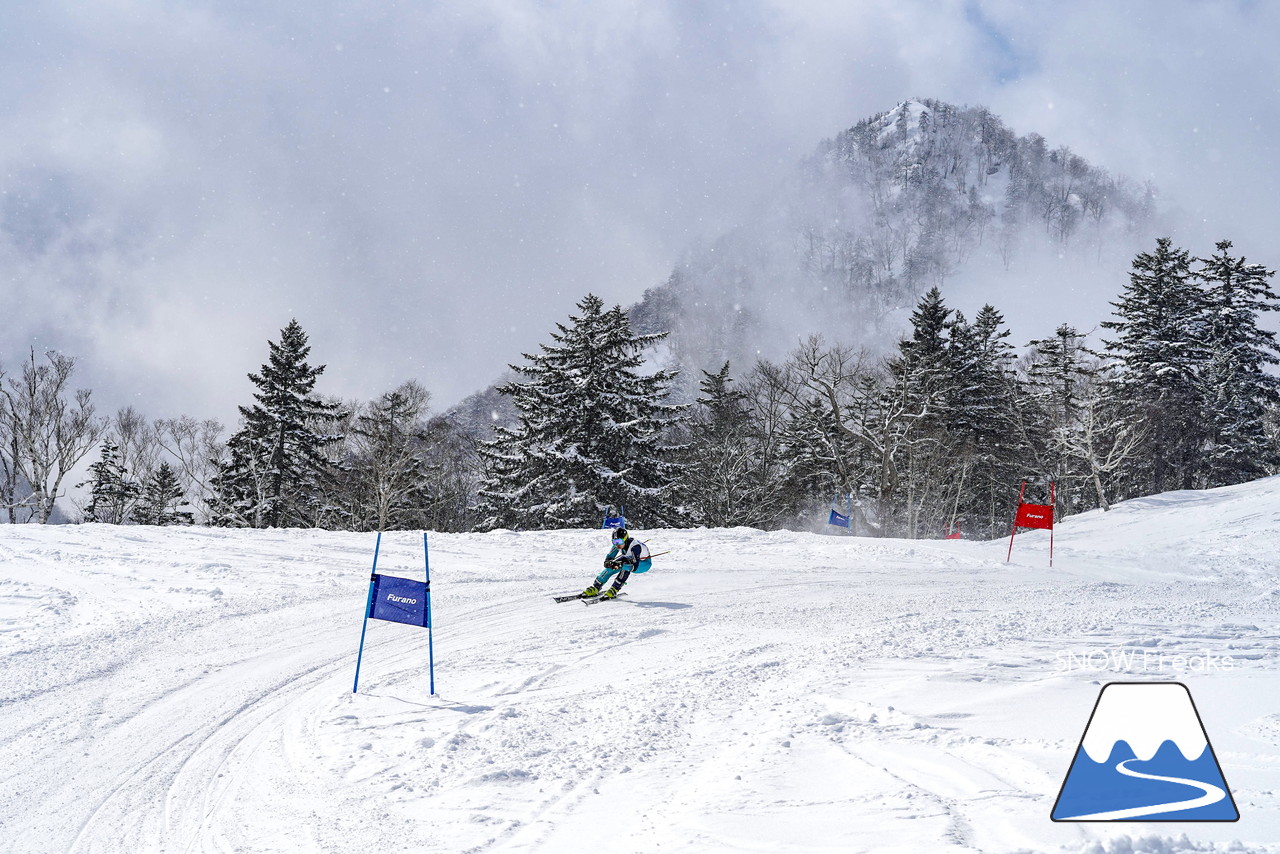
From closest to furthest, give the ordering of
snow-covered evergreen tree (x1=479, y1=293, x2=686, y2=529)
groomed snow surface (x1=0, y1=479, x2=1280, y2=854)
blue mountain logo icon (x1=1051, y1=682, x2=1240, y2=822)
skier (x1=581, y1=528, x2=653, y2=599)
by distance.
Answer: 1. blue mountain logo icon (x1=1051, y1=682, x2=1240, y2=822)
2. groomed snow surface (x1=0, y1=479, x2=1280, y2=854)
3. skier (x1=581, y1=528, x2=653, y2=599)
4. snow-covered evergreen tree (x1=479, y1=293, x2=686, y2=529)

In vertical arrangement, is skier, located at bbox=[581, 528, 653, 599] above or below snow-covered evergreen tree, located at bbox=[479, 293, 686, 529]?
below

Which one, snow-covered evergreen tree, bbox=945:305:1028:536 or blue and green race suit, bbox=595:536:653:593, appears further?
snow-covered evergreen tree, bbox=945:305:1028:536

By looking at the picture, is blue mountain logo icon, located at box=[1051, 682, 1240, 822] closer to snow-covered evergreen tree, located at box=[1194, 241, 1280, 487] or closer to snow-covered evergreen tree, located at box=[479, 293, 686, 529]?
snow-covered evergreen tree, located at box=[479, 293, 686, 529]

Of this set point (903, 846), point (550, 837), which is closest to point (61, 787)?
point (550, 837)

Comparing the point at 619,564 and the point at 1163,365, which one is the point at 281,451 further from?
the point at 1163,365

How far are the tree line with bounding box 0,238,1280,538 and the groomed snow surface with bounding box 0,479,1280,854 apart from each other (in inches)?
636

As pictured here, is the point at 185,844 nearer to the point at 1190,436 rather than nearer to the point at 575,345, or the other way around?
the point at 575,345

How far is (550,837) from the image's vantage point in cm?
413

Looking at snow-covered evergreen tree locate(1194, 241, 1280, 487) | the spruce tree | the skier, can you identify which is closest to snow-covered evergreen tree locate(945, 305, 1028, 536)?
→ snow-covered evergreen tree locate(1194, 241, 1280, 487)

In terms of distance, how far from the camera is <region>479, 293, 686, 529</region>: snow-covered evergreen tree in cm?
2869

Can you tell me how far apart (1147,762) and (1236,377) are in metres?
46.3

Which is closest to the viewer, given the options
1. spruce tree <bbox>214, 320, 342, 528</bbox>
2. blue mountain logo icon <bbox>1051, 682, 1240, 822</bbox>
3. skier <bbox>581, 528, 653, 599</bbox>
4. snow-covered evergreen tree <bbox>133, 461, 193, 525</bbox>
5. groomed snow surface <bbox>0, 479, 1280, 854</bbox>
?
blue mountain logo icon <bbox>1051, 682, 1240, 822</bbox>

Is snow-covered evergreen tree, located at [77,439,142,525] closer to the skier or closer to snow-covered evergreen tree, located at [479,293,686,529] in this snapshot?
snow-covered evergreen tree, located at [479,293,686,529]

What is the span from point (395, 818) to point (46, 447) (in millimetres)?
39738
